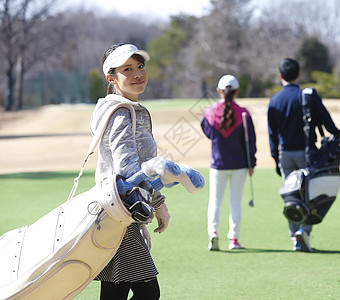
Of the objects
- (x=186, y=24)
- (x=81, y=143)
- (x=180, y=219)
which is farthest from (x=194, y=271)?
(x=186, y=24)

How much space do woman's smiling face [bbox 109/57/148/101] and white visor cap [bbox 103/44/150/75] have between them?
0.04 meters

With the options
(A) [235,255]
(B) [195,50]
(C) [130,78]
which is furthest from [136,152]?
(B) [195,50]

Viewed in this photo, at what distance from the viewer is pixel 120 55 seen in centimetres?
356

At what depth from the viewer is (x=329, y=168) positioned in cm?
642

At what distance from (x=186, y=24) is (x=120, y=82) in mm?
80629

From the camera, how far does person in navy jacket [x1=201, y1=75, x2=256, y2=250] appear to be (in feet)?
23.1

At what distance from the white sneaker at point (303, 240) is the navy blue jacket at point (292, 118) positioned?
0.87 m

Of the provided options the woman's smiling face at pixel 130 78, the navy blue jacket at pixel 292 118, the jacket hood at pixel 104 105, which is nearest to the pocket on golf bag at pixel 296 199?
the navy blue jacket at pixel 292 118

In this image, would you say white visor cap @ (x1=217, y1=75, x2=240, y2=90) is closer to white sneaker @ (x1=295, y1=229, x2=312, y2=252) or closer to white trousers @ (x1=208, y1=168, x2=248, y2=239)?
white trousers @ (x1=208, y1=168, x2=248, y2=239)

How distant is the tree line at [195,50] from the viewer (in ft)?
169

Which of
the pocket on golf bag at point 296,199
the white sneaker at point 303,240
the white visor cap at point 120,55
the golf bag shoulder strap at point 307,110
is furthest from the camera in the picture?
the white sneaker at point 303,240

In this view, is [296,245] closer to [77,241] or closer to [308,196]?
[308,196]

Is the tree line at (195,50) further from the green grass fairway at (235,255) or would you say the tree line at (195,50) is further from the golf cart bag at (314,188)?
the golf cart bag at (314,188)

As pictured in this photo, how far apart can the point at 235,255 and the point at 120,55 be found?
3760 millimetres
